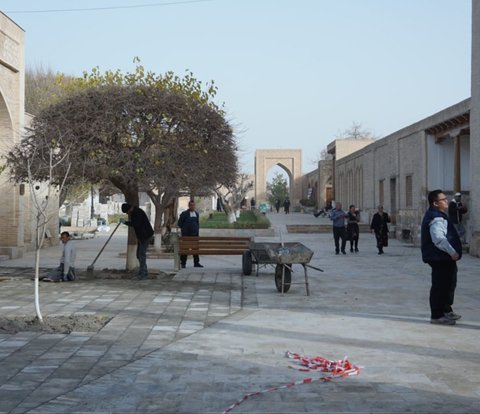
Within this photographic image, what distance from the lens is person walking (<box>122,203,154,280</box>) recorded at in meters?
12.8

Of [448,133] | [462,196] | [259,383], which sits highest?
[448,133]

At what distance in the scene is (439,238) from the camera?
27.2ft

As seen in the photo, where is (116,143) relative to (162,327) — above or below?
above

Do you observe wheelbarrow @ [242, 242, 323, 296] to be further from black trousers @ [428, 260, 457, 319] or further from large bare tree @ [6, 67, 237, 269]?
black trousers @ [428, 260, 457, 319]

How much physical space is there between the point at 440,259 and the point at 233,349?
2986mm

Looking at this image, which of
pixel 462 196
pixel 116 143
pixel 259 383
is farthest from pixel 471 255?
pixel 259 383

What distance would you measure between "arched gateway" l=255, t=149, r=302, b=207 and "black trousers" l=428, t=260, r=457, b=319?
6172 centimetres

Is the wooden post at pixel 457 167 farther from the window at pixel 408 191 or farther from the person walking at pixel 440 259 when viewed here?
the person walking at pixel 440 259

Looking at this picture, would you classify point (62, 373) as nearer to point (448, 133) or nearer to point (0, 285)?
point (0, 285)

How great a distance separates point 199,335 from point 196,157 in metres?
5.64

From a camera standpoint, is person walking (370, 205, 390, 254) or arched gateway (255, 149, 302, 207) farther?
→ arched gateway (255, 149, 302, 207)

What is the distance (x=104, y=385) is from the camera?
17.9ft

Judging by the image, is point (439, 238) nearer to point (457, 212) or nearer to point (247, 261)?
point (247, 261)

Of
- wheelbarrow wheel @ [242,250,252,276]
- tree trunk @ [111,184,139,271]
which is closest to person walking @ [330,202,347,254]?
wheelbarrow wheel @ [242,250,252,276]
